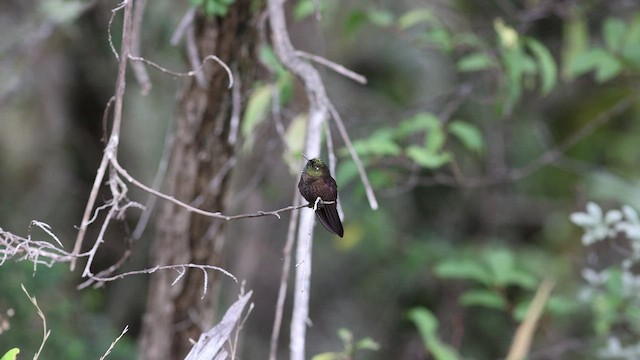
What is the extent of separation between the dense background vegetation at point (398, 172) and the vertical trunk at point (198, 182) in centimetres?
75

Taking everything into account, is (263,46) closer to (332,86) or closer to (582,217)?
(582,217)

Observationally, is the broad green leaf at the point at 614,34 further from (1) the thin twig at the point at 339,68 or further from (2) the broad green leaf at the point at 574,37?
(1) the thin twig at the point at 339,68

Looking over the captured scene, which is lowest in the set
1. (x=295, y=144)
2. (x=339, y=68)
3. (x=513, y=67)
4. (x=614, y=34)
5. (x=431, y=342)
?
(x=431, y=342)

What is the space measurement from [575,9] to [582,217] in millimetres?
1086

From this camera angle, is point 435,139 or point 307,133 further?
point 435,139

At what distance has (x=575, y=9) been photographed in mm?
2785

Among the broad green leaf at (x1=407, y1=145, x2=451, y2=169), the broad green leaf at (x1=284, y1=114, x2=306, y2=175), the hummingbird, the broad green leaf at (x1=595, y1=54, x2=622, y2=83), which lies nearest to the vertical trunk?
the broad green leaf at (x1=284, y1=114, x2=306, y2=175)

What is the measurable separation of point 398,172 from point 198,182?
1.12 meters

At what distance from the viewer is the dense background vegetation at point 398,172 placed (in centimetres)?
304

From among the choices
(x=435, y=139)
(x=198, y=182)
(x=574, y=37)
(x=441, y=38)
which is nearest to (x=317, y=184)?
(x=198, y=182)

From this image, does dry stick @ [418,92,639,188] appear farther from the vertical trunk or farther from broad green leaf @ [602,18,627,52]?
the vertical trunk

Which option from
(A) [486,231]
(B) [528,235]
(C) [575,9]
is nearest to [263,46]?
(C) [575,9]

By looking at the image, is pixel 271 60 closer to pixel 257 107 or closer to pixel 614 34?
pixel 257 107

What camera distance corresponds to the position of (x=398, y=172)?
2.88 metres
